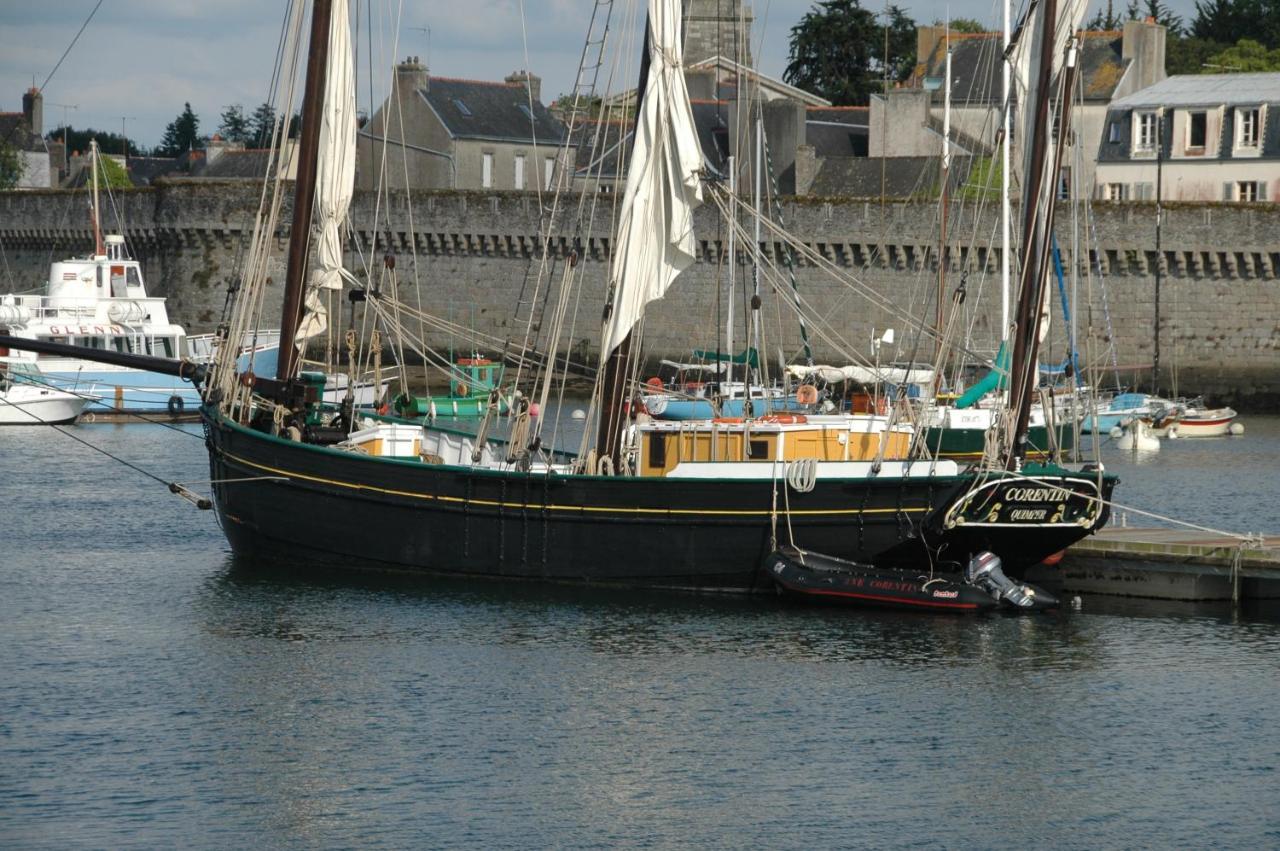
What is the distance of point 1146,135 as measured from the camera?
2544 inches

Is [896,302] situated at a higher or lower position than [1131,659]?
higher

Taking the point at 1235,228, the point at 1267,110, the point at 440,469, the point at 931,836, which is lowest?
Answer: the point at 931,836

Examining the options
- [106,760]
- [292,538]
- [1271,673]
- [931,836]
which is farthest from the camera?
[292,538]

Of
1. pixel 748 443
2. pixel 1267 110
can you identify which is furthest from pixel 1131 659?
pixel 1267 110

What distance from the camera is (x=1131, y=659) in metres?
23.3

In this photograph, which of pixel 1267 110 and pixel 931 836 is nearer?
pixel 931 836

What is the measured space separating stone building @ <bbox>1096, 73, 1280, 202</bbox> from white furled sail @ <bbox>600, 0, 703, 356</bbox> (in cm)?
3685

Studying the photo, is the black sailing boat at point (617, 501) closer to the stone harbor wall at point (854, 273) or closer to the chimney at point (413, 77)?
the stone harbor wall at point (854, 273)

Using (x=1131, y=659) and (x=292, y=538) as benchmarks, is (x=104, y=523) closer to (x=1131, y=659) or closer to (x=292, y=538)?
(x=292, y=538)

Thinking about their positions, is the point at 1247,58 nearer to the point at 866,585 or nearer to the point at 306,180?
the point at 306,180

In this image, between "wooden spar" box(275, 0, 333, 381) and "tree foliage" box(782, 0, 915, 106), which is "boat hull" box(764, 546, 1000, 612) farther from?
"tree foliage" box(782, 0, 915, 106)

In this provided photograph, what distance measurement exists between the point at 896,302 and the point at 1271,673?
35.8 metres

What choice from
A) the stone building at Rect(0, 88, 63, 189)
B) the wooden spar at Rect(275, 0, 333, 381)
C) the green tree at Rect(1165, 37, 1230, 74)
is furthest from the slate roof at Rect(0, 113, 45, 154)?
the wooden spar at Rect(275, 0, 333, 381)

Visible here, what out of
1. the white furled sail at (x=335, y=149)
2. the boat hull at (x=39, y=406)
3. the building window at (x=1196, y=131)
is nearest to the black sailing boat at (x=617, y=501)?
the white furled sail at (x=335, y=149)
